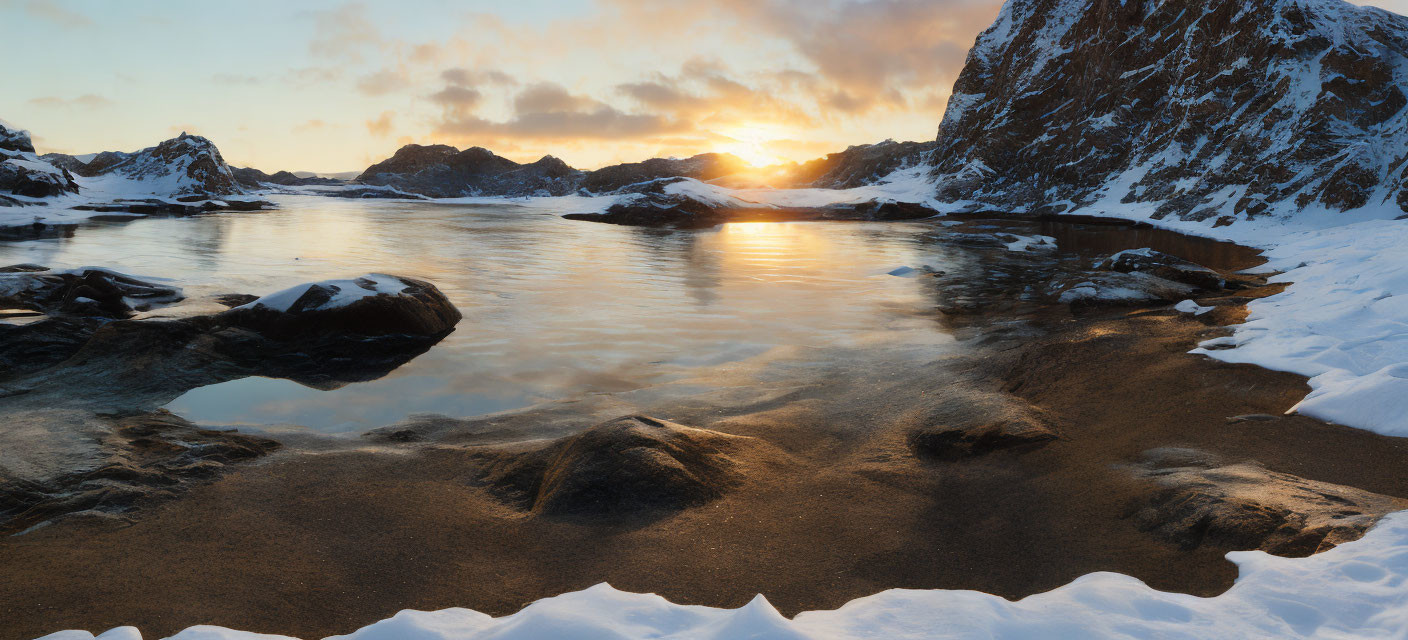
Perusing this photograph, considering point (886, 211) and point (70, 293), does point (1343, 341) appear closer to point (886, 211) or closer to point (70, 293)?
point (70, 293)

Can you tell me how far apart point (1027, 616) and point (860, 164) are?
503ft

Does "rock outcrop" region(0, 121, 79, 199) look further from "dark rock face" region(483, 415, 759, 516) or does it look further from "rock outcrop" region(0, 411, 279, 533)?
"dark rock face" region(483, 415, 759, 516)

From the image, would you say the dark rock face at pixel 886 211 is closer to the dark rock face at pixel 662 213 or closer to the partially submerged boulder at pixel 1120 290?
the dark rock face at pixel 662 213

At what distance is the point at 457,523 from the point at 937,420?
16.2 feet

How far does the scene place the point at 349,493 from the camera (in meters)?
5.89

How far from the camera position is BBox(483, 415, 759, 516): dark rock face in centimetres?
554

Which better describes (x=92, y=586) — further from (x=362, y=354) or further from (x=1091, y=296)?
(x=1091, y=296)

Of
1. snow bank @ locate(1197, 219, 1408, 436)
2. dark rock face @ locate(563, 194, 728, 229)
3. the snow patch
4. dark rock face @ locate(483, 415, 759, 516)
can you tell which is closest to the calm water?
the snow patch

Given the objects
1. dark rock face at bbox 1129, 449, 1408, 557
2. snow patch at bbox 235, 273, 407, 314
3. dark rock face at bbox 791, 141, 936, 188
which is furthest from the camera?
dark rock face at bbox 791, 141, 936, 188

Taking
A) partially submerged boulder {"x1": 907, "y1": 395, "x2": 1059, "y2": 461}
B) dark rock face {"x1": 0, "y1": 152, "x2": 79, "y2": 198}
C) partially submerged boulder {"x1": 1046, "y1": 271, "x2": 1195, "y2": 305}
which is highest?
dark rock face {"x1": 0, "y1": 152, "x2": 79, "y2": 198}

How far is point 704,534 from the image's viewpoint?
506 cm

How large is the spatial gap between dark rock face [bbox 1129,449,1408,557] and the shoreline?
6.6 inches

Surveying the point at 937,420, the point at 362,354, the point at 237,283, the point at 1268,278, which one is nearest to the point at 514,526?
the point at 937,420

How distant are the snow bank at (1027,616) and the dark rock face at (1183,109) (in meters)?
41.2
